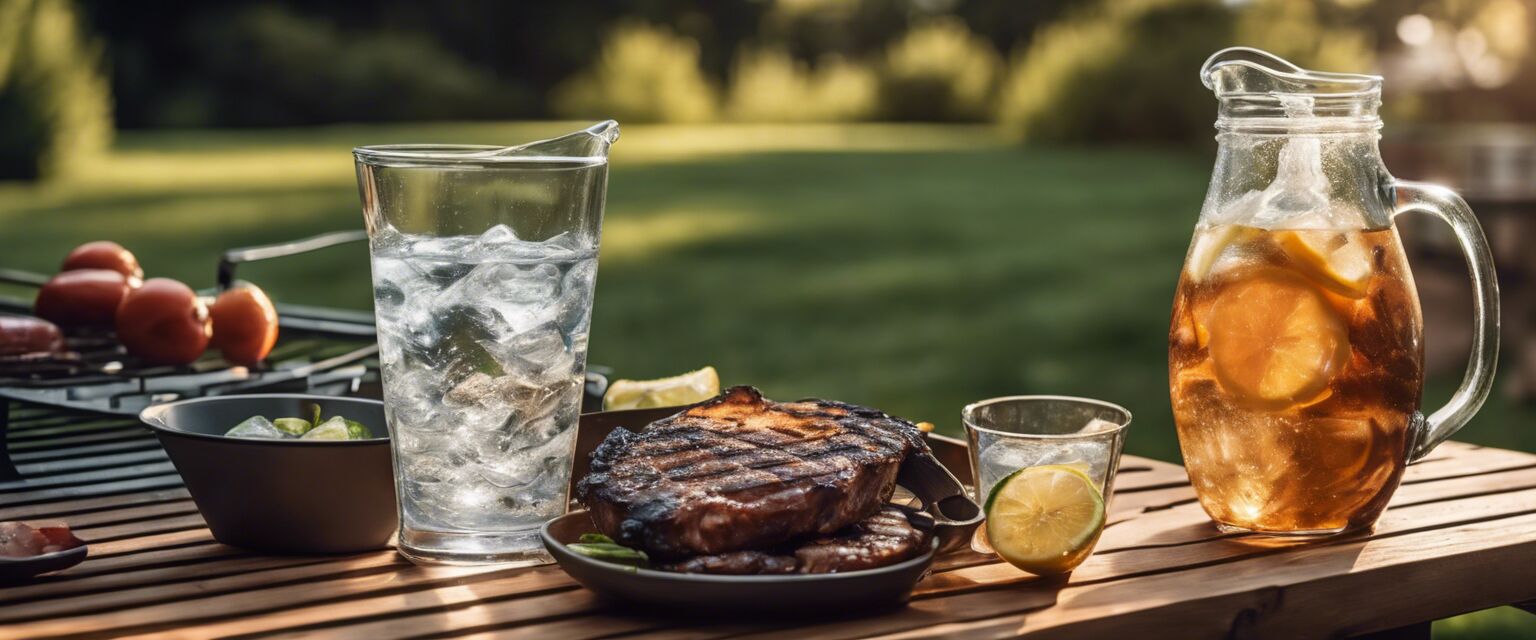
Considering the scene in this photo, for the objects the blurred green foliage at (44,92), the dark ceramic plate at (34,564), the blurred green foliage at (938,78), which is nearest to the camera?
the dark ceramic plate at (34,564)

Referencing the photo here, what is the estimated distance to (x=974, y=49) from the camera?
24.2 meters

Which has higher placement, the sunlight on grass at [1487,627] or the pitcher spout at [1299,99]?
the pitcher spout at [1299,99]

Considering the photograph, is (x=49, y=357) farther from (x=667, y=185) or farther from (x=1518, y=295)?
(x=667, y=185)

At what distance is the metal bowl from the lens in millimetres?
1753

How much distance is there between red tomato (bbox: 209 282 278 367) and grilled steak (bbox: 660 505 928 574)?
5.91ft

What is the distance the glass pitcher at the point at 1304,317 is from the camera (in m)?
1.80

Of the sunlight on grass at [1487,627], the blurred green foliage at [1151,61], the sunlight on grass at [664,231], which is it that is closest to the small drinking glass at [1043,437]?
the sunlight on grass at [1487,627]

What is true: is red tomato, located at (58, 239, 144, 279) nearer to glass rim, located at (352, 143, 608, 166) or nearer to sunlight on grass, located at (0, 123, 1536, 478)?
glass rim, located at (352, 143, 608, 166)

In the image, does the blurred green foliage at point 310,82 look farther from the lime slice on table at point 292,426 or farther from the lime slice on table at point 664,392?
the lime slice on table at point 292,426

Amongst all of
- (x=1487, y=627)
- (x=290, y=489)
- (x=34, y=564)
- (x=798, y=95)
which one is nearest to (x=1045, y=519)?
(x=290, y=489)

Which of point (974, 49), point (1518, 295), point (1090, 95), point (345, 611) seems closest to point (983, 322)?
point (1518, 295)

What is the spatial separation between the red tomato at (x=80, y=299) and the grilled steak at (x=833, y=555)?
220 centimetres

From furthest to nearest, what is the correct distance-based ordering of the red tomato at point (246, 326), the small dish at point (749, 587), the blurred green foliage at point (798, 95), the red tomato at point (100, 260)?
the blurred green foliage at point (798, 95) → the red tomato at point (100, 260) → the red tomato at point (246, 326) → the small dish at point (749, 587)

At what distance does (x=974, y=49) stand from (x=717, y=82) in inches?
190
